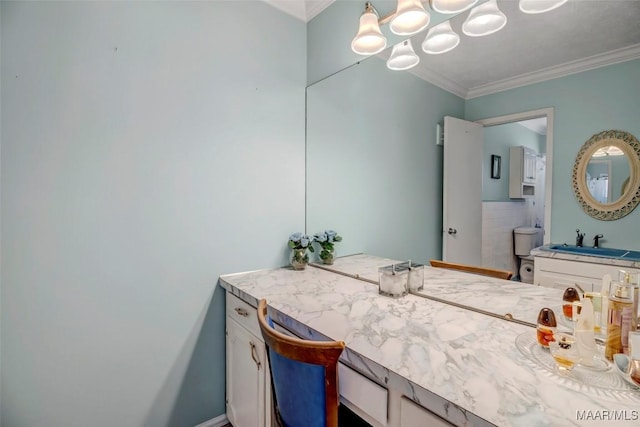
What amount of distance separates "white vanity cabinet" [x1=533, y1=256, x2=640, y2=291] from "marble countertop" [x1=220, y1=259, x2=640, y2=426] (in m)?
0.20

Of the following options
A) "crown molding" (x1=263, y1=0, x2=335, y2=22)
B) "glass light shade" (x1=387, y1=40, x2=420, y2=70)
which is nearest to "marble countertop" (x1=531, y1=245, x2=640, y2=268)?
"glass light shade" (x1=387, y1=40, x2=420, y2=70)

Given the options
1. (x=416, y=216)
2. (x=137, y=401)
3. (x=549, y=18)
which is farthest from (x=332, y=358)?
(x=549, y=18)

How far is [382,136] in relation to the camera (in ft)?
5.57

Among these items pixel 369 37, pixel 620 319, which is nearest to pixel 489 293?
pixel 620 319

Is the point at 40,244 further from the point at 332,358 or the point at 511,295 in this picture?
the point at 511,295

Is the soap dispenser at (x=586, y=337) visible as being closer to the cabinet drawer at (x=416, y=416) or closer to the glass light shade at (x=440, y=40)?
the cabinet drawer at (x=416, y=416)

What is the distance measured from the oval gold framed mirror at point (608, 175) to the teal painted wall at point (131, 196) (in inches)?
55.8

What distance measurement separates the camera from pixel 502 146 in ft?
3.76

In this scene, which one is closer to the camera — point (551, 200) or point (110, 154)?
point (551, 200)

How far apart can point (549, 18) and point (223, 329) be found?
1.99 meters

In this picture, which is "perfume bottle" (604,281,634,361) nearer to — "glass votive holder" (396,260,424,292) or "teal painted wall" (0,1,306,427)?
"glass votive holder" (396,260,424,292)

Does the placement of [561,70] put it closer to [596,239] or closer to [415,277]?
[596,239]

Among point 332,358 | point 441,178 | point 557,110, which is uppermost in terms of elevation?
point 557,110

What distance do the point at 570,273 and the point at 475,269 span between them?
0.35 metres
